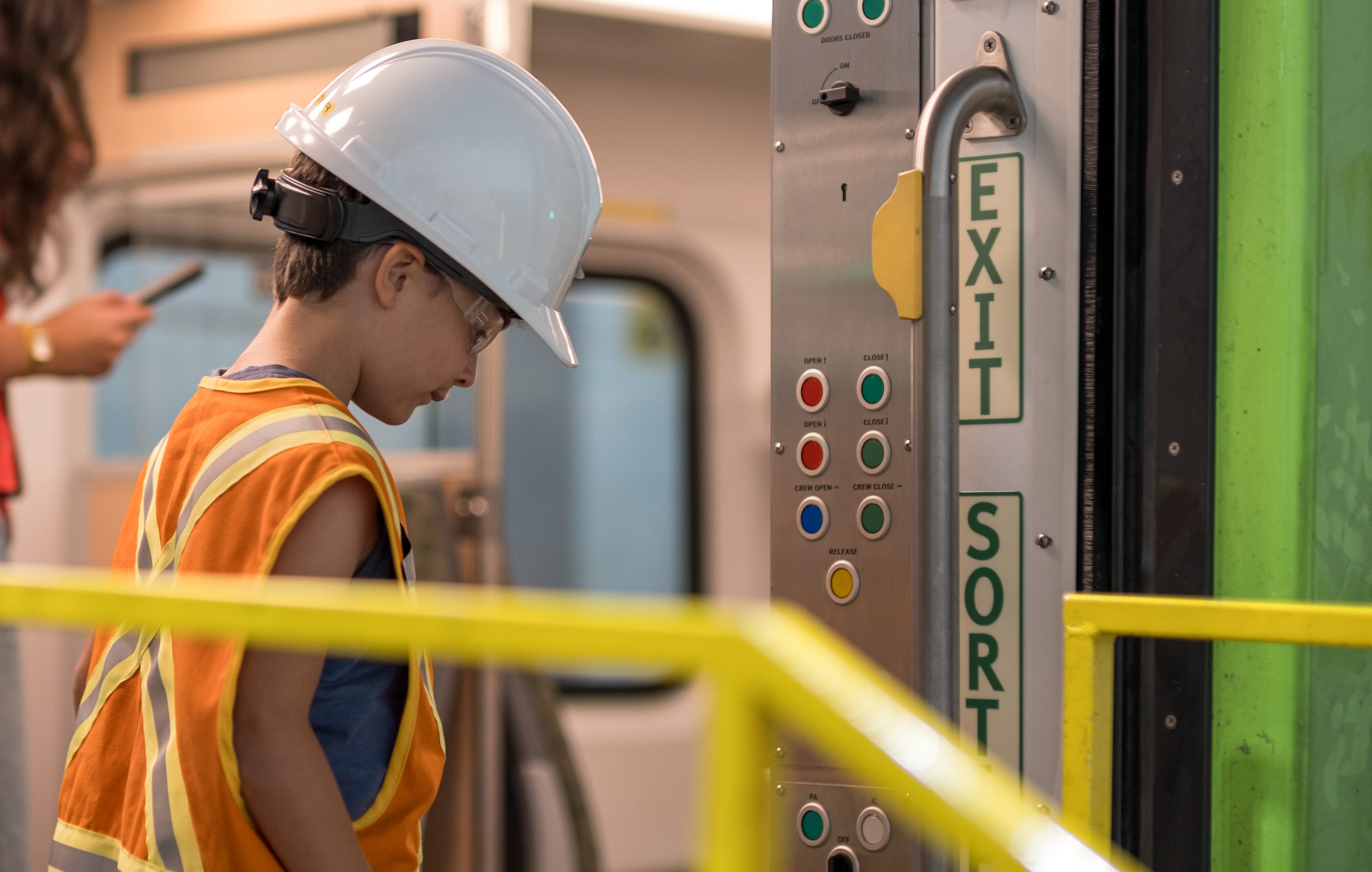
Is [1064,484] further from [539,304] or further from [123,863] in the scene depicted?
[123,863]

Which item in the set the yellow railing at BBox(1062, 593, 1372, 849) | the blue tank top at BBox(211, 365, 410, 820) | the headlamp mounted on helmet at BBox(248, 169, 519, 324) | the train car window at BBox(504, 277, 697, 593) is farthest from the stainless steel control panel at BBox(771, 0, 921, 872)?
the train car window at BBox(504, 277, 697, 593)

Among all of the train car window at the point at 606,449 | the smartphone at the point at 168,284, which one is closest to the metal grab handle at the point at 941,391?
the smartphone at the point at 168,284

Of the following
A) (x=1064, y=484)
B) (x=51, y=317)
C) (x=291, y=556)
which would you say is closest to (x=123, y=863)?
(x=291, y=556)

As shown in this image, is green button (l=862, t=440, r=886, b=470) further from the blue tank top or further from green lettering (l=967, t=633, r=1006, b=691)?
the blue tank top

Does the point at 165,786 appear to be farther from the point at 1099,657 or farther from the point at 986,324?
the point at 986,324

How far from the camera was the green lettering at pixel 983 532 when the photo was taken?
1729 mm

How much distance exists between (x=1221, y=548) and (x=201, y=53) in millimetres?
2811

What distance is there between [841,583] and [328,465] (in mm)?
843

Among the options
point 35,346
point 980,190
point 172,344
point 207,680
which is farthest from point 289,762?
point 172,344

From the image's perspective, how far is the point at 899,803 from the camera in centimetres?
68

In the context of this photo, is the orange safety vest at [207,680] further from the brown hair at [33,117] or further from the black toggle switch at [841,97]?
the brown hair at [33,117]

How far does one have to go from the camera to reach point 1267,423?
1599 millimetres

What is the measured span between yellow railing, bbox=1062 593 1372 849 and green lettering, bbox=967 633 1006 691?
35 centimetres

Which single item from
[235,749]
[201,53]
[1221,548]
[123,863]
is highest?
[201,53]
